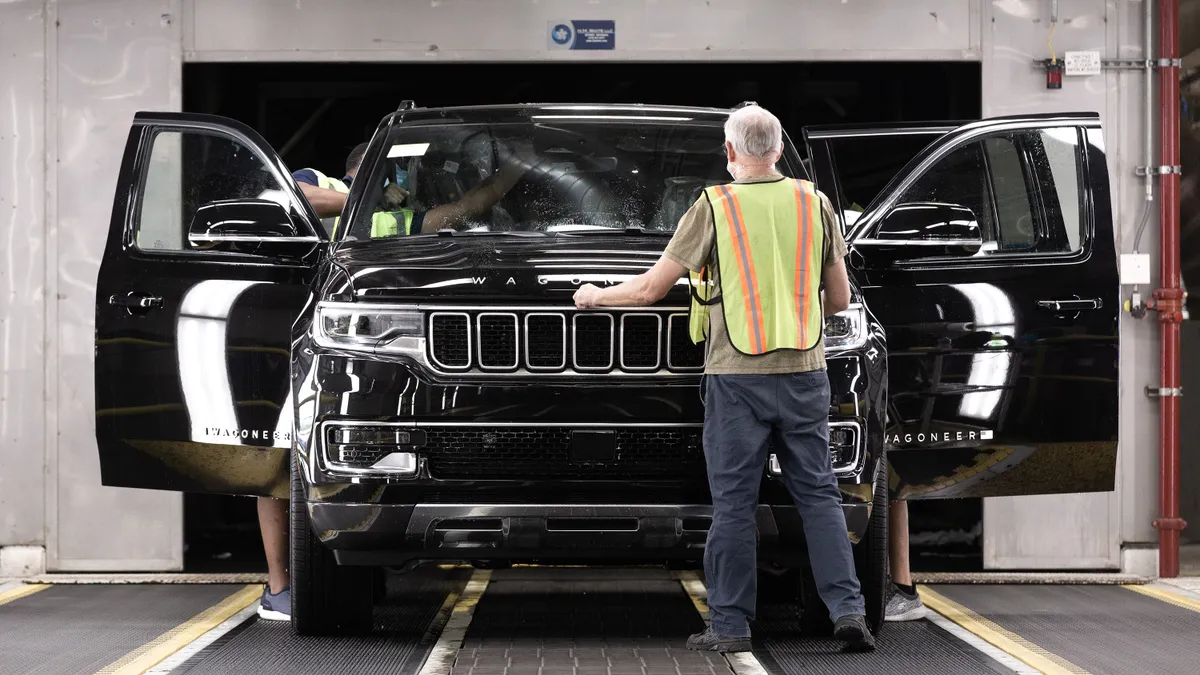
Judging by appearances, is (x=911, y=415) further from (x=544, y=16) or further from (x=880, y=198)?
(x=544, y=16)

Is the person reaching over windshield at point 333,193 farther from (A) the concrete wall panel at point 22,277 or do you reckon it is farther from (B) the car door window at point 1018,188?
(B) the car door window at point 1018,188

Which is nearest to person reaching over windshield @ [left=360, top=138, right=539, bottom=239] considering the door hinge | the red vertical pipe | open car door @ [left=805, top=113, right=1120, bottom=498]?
open car door @ [left=805, top=113, right=1120, bottom=498]

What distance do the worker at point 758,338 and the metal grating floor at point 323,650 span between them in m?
1.21

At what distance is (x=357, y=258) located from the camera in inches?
216

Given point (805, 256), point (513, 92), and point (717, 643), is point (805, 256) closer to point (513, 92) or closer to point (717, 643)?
point (717, 643)

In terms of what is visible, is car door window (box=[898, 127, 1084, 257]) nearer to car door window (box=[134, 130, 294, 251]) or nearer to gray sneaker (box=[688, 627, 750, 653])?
gray sneaker (box=[688, 627, 750, 653])

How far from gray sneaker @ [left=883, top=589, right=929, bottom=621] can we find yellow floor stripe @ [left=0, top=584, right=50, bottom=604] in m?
4.15

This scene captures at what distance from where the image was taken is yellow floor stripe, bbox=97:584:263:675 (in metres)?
5.39

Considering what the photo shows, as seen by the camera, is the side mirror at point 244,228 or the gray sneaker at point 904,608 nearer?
the side mirror at point 244,228

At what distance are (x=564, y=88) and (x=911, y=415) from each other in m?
5.72

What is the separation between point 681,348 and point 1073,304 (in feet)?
7.44

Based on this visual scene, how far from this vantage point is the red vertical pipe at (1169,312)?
838 centimetres

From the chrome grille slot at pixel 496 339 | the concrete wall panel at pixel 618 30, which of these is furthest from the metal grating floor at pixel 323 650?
the concrete wall panel at pixel 618 30

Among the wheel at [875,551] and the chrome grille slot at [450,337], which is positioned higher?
the chrome grille slot at [450,337]
